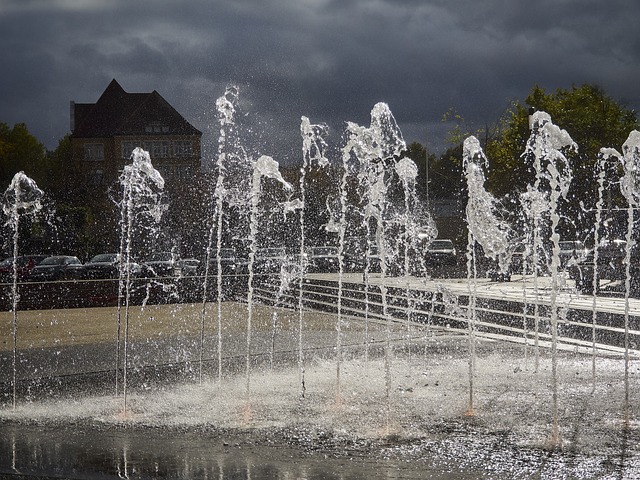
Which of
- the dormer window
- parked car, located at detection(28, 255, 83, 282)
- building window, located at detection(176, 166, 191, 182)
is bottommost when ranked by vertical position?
parked car, located at detection(28, 255, 83, 282)

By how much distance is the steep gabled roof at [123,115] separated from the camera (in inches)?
2714

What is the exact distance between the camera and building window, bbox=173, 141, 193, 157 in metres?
66.1

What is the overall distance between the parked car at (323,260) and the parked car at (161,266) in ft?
28.2

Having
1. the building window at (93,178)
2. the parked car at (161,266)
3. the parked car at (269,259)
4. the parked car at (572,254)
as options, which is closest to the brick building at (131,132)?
the building window at (93,178)

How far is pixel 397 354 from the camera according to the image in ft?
36.5

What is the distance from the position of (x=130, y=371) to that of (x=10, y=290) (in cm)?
1401

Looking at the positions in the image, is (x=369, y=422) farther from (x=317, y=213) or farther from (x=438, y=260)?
(x=317, y=213)

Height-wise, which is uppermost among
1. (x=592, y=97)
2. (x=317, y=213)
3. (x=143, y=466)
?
(x=592, y=97)

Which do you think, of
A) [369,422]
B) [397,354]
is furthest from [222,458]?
[397,354]

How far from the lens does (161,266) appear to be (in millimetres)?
31453

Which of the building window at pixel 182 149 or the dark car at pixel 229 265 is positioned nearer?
the dark car at pixel 229 265

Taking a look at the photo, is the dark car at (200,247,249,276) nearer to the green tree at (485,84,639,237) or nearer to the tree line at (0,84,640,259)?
the tree line at (0,84,640,259)

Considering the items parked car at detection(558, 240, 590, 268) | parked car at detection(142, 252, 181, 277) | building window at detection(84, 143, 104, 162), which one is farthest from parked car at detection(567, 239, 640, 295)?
building window at detection(84, 143, 104, 162)

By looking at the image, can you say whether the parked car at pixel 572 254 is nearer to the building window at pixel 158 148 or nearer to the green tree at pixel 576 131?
the green tree at pixel 576 131
